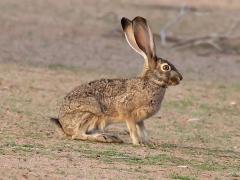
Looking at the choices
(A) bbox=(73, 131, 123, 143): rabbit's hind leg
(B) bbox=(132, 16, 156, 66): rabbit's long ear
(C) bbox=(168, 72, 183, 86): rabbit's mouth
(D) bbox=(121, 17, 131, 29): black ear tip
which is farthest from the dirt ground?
(D) bbox=(121, 17, 131, 29): black ear tip

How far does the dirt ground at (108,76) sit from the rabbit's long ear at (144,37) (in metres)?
0.73

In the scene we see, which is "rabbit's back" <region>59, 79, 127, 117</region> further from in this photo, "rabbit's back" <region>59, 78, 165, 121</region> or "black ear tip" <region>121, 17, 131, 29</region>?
"black ear tip" <region>121, 17, 131, 29</region>

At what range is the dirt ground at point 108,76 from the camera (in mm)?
6887

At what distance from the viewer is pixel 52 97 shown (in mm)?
11078

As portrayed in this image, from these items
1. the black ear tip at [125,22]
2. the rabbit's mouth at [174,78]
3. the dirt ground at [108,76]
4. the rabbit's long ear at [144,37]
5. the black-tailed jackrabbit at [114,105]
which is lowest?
the dirt ground at [108,76]

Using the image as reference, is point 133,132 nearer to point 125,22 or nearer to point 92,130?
point 92,130

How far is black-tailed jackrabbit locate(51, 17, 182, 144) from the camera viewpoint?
8.09m

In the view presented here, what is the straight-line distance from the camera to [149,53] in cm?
841

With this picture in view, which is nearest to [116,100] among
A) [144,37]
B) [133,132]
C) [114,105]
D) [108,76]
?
[114,105]

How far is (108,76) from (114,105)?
199 inches

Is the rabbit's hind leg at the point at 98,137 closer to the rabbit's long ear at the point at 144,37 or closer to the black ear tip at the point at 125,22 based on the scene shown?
the rabbit's long ear at the point at 144,37

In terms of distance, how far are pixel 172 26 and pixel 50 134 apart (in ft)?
34.1

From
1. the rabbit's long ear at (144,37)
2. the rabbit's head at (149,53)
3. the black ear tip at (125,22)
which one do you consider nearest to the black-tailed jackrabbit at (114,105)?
the rabbit's head at (149,53)

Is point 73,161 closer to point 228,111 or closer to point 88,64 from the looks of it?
point 228,111
